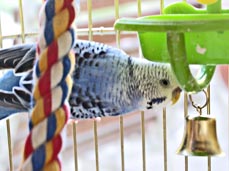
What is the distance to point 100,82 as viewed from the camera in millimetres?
634

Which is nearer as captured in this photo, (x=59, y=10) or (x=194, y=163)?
(x=59, y=10)

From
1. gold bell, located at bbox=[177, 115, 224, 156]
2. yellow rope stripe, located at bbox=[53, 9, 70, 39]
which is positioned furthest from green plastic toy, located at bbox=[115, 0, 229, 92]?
yellow rope stripe, located at bbox=[53, 9, 70, 39]

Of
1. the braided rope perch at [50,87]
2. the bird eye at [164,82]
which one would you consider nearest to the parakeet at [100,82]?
the bird eye at [164,82]

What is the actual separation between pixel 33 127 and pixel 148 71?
398 millimetres

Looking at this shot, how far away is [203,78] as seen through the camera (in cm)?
57

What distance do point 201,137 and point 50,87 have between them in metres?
0.34

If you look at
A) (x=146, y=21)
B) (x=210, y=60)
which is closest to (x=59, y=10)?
(x=146, y=21)

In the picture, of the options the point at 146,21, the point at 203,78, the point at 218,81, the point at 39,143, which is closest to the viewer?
the point at 39,143

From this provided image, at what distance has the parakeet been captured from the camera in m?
0.63

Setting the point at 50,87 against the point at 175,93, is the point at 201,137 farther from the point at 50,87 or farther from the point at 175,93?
the point at 50,87

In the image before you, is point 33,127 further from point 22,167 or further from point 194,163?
point 194,163

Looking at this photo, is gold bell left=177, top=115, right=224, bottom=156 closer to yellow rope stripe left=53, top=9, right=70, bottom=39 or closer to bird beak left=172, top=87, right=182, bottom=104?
bird beak left=172, top=87, right=182, bottom=104

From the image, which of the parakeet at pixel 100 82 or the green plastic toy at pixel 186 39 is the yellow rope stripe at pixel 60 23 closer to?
the green plastic toy at pixel 186 39

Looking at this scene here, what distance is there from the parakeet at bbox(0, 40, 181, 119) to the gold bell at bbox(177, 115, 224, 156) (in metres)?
0.09
